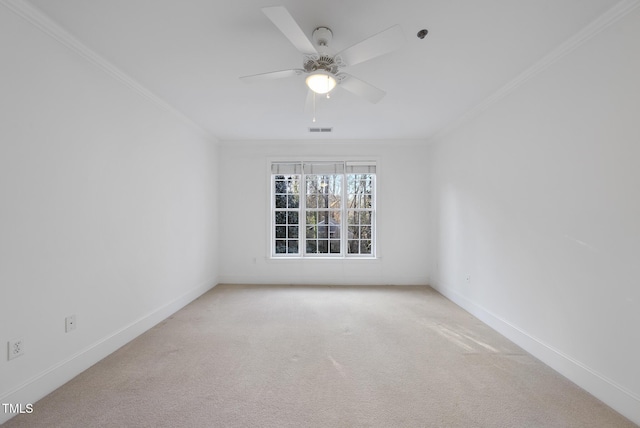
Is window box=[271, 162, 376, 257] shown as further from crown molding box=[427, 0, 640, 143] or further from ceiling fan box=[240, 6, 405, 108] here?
ceiling fan box=[240, 6, 405, 108]

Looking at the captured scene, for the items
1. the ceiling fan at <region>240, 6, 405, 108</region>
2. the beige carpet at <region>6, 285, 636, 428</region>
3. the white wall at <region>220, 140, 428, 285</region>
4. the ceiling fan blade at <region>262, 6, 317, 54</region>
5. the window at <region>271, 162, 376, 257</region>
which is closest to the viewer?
the ceiling fan blade at <region>262, 6, 317, 54</region>

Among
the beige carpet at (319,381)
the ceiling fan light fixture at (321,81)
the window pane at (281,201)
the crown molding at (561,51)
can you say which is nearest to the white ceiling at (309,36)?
the crown molding at (561,51)

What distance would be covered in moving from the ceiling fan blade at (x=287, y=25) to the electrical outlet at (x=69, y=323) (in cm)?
253

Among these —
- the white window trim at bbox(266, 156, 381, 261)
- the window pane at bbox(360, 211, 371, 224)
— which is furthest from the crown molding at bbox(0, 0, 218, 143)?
the window pane at bbox(360, 211, 371, 224)

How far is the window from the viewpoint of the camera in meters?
5.48

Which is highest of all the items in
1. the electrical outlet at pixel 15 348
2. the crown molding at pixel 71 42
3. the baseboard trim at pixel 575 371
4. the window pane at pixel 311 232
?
the crown molding at pixel 71 42

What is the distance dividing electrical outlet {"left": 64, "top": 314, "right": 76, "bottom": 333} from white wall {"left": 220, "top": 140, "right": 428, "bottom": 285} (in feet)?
10.1

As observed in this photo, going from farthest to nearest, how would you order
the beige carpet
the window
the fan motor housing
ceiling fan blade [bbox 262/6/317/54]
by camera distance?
1. the window
2. the fan motor housing
3. the beige carpet
4. ceiling fan blade [bbox 262/6/317/54]

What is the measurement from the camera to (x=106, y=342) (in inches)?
104

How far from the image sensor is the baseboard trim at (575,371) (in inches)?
74.6

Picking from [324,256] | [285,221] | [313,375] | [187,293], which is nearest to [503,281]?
[313,375]

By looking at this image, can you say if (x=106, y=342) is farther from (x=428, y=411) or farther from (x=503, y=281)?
(x=503, y=281)

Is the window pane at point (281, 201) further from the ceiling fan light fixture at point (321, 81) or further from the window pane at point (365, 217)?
the ceiling fan light fixture at point (321, 81)

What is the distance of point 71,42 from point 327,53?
6.31ft
